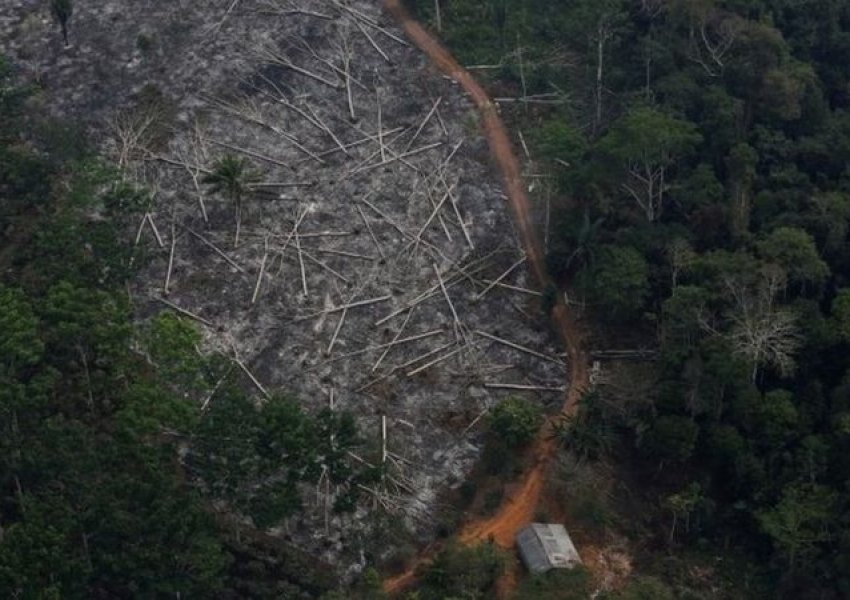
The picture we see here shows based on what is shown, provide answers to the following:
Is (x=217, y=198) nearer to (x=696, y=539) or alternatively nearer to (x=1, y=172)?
(x=1, y=172)

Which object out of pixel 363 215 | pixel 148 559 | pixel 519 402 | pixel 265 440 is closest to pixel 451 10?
pixel 363 215

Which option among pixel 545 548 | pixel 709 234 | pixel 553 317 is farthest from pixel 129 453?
pixel 709 234

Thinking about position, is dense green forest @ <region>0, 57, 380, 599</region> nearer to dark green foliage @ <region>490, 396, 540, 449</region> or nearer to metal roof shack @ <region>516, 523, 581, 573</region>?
dark green foliage @ <region>490, 396, 540, 449</region>

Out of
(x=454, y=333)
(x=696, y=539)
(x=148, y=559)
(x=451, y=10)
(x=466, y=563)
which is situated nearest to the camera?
(x=148, y=559)

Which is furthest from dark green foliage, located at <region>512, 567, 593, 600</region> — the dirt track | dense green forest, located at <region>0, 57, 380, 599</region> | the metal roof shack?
dense green forest, located at <region>0, 57, 380, 599</region>

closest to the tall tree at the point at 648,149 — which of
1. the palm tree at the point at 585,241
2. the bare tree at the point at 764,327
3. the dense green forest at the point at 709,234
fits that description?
the dense green forest at the point at 709,234

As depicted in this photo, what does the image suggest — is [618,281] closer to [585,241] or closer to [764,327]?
[585,241]
